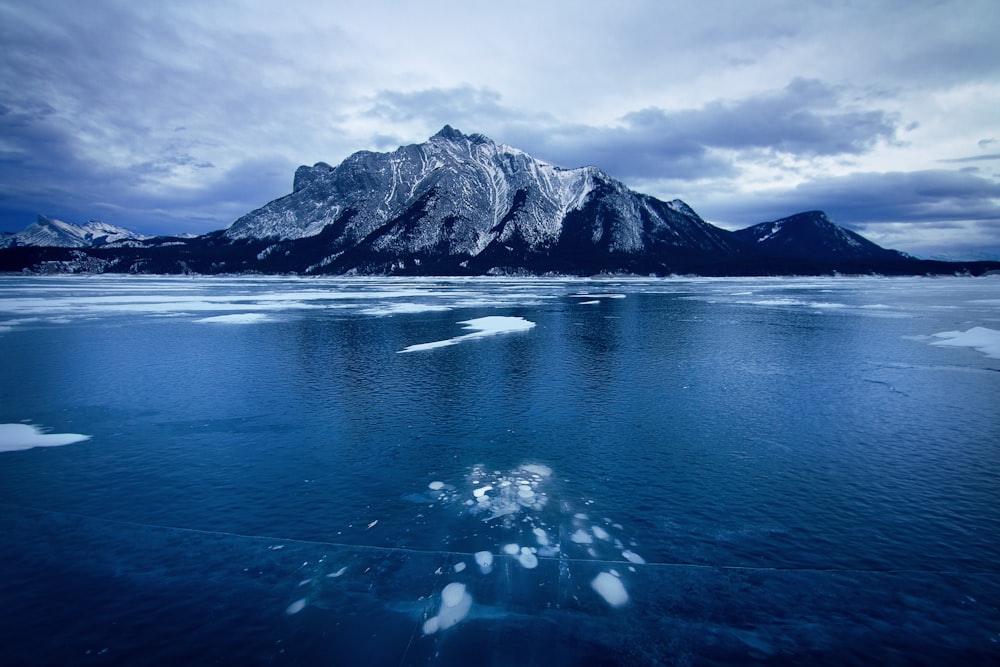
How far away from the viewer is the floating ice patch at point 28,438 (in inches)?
741

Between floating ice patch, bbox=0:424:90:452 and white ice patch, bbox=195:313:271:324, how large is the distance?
119 ft

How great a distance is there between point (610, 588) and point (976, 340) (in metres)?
46.6

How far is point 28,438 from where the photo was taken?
1947 cm

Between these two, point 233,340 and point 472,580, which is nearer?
point 472,580

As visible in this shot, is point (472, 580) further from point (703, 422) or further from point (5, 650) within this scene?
point (703, 422)

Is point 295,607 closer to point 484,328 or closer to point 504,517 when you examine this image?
point 504,517

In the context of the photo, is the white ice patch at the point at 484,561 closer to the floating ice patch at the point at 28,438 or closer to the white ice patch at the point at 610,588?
the white ice patch at the point at 610,588

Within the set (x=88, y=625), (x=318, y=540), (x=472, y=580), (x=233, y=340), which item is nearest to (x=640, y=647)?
(x=472, y=580)

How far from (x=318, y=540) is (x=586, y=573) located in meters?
6.89

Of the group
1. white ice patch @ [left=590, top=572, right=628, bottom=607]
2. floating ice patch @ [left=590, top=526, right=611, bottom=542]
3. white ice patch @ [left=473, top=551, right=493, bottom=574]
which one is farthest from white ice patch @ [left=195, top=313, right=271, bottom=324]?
white ice patch @ [left=590, top=572, right=628, bottom=607]

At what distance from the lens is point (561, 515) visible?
14148 millimetres

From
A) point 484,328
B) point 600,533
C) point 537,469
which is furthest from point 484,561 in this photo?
point 484,328

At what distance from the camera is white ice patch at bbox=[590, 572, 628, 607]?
1070 centimetres

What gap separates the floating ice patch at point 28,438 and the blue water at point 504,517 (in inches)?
25.8
